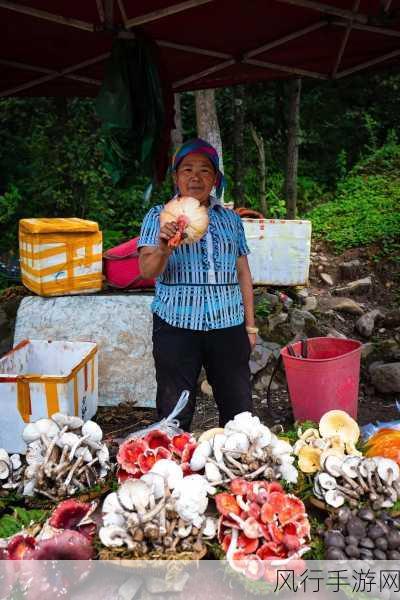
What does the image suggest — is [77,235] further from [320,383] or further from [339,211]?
[339,211]

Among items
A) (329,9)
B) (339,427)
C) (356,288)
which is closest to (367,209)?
(356,288)

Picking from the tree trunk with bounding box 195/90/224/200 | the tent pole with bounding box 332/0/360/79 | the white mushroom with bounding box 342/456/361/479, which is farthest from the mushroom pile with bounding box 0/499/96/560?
the tree trunk with bounding box 195/90/224/200

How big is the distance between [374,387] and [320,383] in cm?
146

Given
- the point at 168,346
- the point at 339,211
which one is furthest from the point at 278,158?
the point at 168,346

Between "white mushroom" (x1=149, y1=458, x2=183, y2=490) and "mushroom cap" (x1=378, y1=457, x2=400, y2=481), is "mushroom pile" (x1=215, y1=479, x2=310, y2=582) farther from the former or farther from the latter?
"mushroom cap" (x1=378, y1=457, x2=400, y2=481)

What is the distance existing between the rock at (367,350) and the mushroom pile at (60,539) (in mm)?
4419

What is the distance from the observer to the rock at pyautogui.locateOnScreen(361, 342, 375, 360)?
19.2ft

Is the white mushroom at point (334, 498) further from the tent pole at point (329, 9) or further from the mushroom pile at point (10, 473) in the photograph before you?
the tent pole at point (329, 9)

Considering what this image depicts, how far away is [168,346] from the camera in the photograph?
291cm

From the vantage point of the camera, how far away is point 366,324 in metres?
A: 6.41

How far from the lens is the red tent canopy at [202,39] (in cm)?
302

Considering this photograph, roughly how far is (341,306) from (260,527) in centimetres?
551

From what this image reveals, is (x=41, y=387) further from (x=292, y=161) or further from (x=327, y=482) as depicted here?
(x=292, y=161)

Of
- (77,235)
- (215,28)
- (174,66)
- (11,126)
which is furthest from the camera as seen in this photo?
(11,126)
